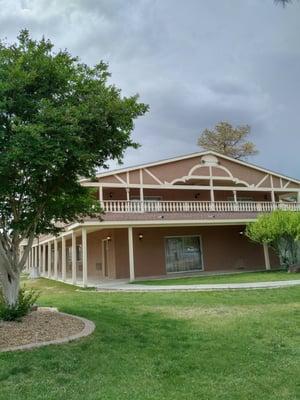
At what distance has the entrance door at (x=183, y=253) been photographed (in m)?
21.8

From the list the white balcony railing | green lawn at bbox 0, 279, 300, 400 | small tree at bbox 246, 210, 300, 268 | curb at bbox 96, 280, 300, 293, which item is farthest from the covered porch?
green lawn at bbox 0, 279, 300, 400

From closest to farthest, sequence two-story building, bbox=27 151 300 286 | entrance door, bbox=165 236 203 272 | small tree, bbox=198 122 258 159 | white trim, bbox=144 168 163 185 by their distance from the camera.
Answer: two-story building, bbox=27 151 300 286
entrance door, bbox=165 236 203 272
white trim, bbox=144 168 163 185
small tree, bbox=198 122 258 159

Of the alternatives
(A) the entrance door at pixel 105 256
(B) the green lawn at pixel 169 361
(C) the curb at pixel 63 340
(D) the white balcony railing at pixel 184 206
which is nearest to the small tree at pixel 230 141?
(D) the white balcony railing at pixel 184 206

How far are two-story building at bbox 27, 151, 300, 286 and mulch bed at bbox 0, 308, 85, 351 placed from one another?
10.1 metres

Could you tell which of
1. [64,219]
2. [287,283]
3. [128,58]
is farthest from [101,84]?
[287,283]

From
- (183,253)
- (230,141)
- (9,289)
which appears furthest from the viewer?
(230,141)

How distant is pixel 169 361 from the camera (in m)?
5.26

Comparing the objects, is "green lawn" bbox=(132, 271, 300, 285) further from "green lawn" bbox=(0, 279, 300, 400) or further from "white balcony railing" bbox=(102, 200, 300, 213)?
"green lawn" bbox=(0, 279, 300, 400)

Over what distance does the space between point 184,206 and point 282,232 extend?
4998mm

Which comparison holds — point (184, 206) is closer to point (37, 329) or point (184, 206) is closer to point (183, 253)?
point (183, 253)

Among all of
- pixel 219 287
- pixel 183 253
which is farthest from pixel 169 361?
pixel 183 253

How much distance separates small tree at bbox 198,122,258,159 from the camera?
40.1 meters

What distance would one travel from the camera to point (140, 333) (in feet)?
22.7

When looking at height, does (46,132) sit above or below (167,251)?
above
